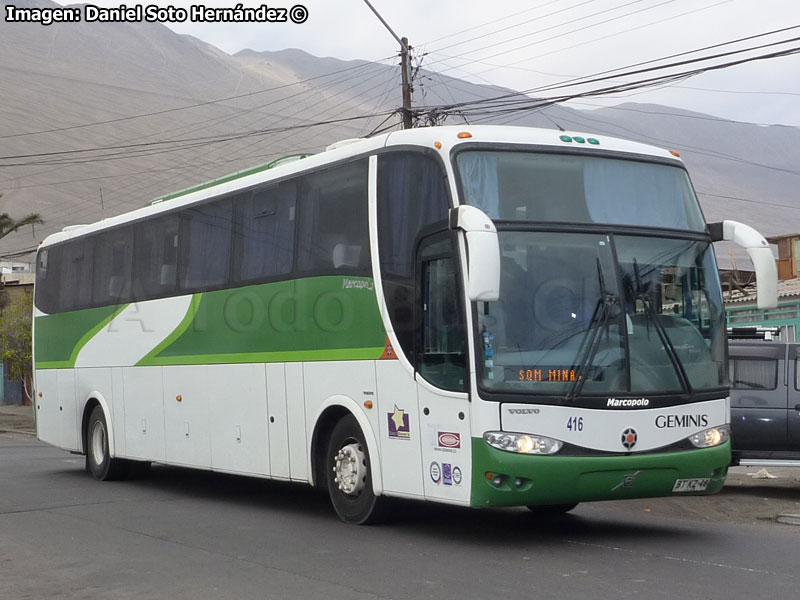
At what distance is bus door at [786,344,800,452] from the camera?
14.7 metres

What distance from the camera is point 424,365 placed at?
393 inches

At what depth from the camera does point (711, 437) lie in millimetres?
10000

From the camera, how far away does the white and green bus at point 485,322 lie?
9344 mm

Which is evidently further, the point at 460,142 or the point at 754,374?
the point at 754,374

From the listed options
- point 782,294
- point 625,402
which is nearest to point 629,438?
point 625,402

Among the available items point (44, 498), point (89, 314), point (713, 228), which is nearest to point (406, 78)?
point (89, 314)

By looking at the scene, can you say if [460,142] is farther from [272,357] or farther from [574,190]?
[272,357]

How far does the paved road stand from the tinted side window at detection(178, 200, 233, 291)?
102 inches

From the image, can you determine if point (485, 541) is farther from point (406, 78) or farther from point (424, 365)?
point (406, 78)

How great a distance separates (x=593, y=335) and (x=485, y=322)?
88 centimetres

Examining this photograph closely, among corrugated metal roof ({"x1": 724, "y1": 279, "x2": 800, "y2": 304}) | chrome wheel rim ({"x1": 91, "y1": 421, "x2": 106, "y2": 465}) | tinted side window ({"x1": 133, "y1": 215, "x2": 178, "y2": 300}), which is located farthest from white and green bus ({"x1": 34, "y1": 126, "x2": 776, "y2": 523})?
corrugated metal roof ({"x1": 724, "y1": 279, "x2": 800, "y2": 304})

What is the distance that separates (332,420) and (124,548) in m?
2.48

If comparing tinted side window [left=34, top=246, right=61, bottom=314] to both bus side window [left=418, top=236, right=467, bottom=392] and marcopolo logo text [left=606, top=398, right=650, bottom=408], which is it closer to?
bus side window [left=418, top=236, right=467, bottom=392]

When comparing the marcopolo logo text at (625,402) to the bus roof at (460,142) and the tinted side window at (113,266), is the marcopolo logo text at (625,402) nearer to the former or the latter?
the bus roof at (460,142)
